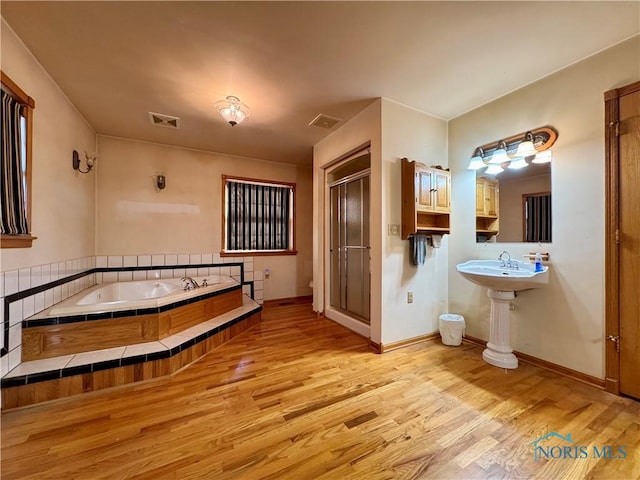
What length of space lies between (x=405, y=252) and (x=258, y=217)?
2650mm

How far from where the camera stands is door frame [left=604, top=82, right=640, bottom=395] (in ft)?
5.82

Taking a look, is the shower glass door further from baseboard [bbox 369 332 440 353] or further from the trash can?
the trash can

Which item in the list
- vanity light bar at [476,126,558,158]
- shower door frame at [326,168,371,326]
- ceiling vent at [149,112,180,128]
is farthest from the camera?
shower door frame at [326,168,371,326]

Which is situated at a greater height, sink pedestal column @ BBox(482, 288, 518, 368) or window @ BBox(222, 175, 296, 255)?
window @ BBox(222, 175, 296, 255)

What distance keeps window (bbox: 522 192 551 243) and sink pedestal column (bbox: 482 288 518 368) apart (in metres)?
0.56

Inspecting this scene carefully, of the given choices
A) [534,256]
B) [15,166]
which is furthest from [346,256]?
[15,166]

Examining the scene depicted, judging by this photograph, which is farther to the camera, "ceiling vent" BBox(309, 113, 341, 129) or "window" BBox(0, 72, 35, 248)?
"ceiling vent" BBox(309, 113, 341, 129)

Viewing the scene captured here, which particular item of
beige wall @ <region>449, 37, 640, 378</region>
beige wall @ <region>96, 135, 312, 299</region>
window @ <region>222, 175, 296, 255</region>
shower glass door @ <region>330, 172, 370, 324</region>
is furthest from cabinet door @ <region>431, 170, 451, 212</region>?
beige wall @ <region>96, 135, 312, 299</region>

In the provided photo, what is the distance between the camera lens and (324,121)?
2910mm

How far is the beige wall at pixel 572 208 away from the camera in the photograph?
A: 73.0 inches

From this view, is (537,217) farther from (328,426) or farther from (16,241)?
(16,241)

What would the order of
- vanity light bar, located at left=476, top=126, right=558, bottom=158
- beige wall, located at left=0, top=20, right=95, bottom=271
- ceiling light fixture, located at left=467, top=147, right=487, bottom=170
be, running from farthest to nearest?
1. ceiling light fixture, located at left=467, top=147, right=487, bottom=170
2. vanity light bar, located at left=476, top=126, right=558, bottom=158
3. beige wall, located at left=0, top=20, right=95, bottom=271

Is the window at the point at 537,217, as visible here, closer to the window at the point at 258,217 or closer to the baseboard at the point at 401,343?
the baseboard at the point at 401,343

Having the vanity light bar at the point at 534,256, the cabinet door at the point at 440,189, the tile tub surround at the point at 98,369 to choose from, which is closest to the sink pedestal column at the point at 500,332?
the vanity light bar at the point at 534,256
